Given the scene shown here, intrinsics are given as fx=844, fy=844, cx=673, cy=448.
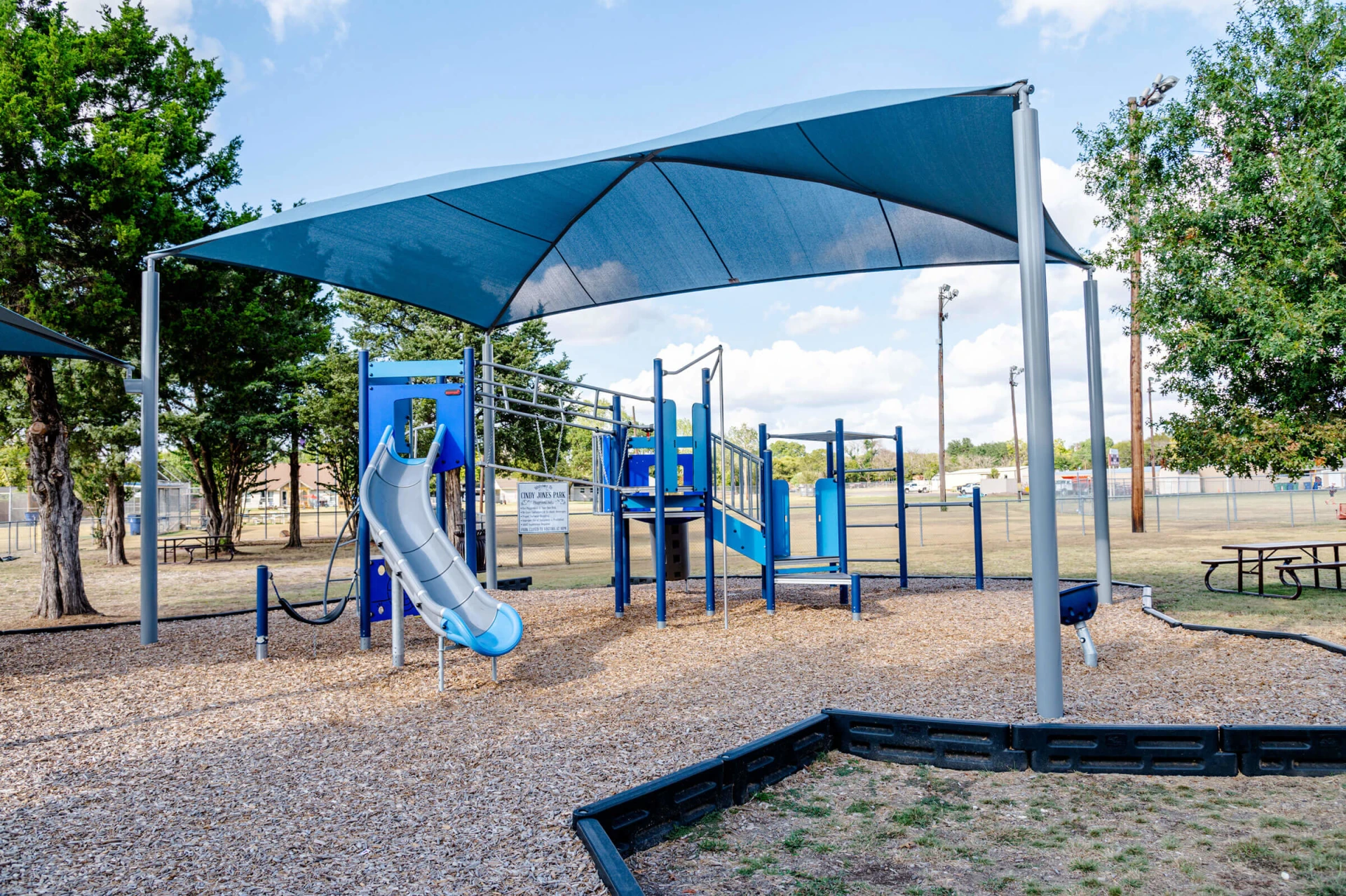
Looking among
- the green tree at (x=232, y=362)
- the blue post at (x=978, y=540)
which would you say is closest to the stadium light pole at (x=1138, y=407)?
the blue post at (x=978, y=540)

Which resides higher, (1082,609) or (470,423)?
(470,423)

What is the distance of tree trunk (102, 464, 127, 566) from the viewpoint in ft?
64.3

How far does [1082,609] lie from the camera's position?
19.7 ft

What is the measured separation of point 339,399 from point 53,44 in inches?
543

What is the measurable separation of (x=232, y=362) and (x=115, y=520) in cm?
954

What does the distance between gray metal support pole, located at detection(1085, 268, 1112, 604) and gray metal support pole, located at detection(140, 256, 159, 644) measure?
334 inches

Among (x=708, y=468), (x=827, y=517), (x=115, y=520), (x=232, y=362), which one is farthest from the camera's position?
(x=115, y=520)

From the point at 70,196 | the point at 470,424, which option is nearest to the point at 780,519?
the point at 470,424

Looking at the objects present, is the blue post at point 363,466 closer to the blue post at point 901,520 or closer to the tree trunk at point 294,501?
the blue post at point 901,520

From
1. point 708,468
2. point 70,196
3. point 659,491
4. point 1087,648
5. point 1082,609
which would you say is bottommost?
point 1087,648

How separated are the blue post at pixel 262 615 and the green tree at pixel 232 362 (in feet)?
21.3

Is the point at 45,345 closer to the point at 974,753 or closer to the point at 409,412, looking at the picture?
the point at 409,412

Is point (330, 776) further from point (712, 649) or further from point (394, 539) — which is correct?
point (712, 649)

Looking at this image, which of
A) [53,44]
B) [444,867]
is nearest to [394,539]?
[444,867]
